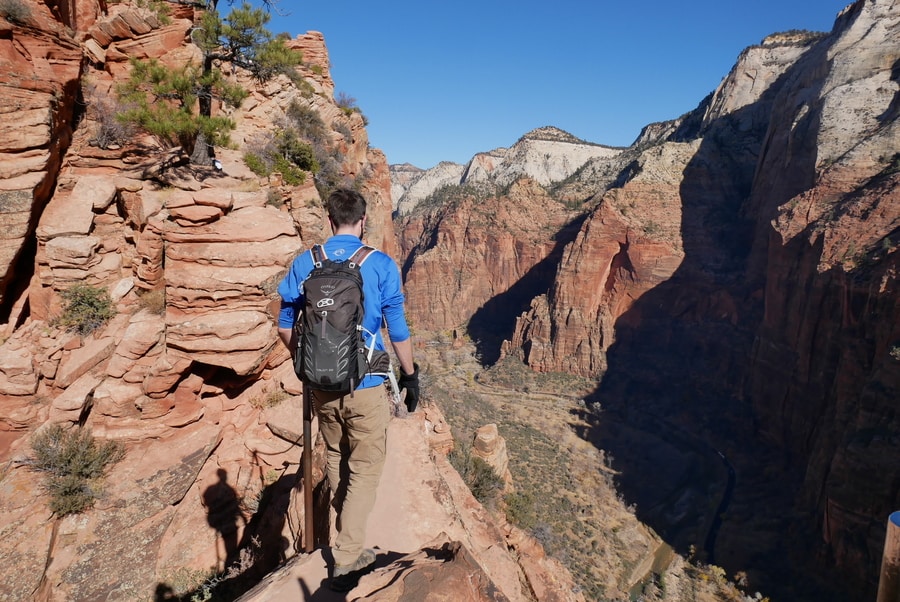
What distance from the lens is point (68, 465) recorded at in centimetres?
533

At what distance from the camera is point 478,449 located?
1464 centimetres

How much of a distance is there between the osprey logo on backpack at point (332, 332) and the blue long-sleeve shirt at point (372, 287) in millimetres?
195

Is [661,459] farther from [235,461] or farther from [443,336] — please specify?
[443,336]

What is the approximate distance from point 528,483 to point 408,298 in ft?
132

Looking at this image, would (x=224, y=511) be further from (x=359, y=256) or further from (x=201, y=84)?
(x=201, y=84)

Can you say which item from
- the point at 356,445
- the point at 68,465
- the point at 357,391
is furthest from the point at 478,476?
the point at 357,391

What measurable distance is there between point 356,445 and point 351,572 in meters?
0.87

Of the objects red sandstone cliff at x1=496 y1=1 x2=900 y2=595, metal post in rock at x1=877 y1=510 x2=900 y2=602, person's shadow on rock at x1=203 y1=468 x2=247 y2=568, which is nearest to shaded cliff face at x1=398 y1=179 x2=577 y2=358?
red sandstone cliff at x1=496 y1=1 x2=900 y2=595

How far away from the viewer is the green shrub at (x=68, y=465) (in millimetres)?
5229

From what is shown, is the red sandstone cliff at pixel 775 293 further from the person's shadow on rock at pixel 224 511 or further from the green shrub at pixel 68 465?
the green shrub at pixel 68 465

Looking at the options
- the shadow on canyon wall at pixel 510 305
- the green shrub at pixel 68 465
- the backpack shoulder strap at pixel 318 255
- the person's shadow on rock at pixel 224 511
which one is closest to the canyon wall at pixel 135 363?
the person's shadow on rock at pixel 224 511

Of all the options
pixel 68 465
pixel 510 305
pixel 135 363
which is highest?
pixel 135 363

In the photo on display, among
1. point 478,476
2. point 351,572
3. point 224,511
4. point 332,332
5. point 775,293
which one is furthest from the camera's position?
point 775,293

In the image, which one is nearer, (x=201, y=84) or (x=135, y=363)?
(x=135, y=363)
